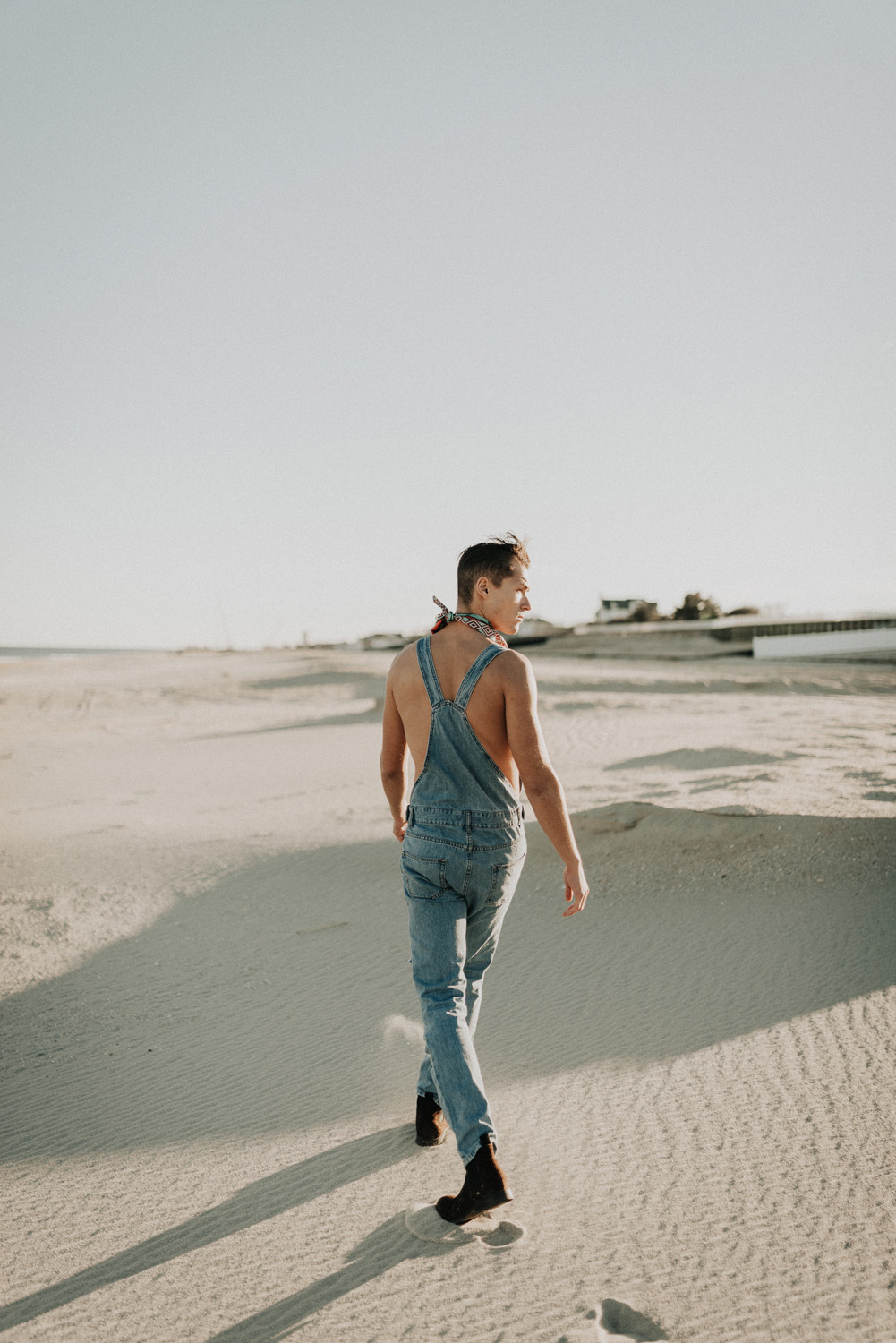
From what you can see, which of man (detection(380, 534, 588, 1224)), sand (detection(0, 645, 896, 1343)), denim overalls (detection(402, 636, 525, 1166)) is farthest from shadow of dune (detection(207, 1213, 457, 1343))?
denim overalls (detection(402, 636, 525, 1166))

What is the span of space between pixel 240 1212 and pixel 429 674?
5.76 ft

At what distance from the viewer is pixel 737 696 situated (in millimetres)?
18266

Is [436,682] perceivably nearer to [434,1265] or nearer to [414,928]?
[414,928]

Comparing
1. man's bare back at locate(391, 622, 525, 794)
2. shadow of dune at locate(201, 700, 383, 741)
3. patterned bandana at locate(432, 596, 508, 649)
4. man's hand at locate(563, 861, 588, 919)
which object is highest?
patterned bandana at locate(432, 596, 508, 649)

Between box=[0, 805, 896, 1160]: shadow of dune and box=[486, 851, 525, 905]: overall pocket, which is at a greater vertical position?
box=[486, 851, 525, 905]: overall pocket

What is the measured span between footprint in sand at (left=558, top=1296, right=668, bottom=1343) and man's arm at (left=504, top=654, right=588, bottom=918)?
956 mm

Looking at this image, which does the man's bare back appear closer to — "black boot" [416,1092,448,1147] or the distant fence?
"black boot" [416,1092,448,1147]

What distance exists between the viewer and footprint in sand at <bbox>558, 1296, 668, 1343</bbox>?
1954mm

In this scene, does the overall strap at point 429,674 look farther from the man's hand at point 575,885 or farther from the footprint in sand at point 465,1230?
the footprint in sand at point 465,1230

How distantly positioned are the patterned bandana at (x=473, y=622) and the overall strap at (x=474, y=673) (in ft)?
0.15

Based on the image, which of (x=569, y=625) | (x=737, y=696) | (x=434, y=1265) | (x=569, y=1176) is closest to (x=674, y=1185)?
(x=569, y=1176)

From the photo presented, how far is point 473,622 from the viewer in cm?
247

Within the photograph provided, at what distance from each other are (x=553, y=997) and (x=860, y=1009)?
1.43 m

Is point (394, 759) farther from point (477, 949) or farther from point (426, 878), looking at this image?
point (477, 949)
